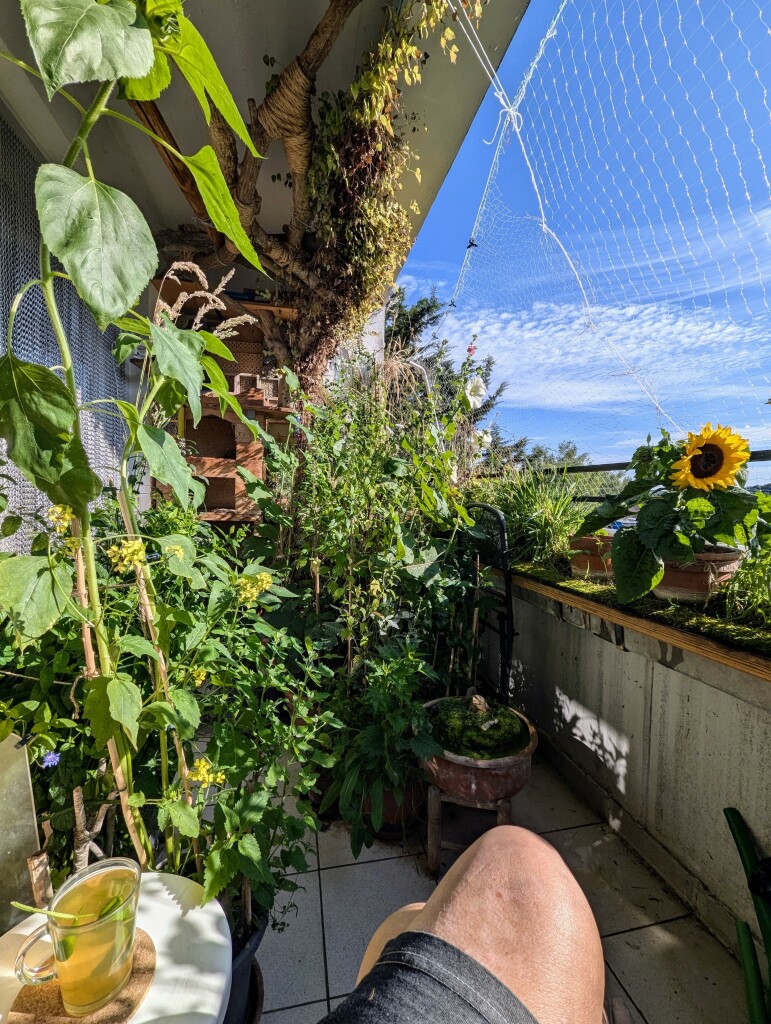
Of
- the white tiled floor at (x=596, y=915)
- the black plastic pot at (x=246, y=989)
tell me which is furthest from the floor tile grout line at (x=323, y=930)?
the black plastic pot at (x=246, y=989)

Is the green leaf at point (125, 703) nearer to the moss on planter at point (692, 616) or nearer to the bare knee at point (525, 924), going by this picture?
the bare knee at point (525, 924)

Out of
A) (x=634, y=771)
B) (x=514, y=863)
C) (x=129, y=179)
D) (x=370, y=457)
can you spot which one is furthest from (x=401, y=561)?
(x=129, y=179)

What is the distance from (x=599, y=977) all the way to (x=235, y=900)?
71 cm

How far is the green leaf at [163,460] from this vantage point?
540 millimetres

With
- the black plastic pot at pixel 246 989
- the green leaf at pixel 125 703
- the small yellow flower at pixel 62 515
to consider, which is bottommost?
the black plastic pot at pixel 246 989

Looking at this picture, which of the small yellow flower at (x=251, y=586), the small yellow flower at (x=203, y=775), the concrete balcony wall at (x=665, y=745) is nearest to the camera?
the small yellow flower at (x=203, y=775)

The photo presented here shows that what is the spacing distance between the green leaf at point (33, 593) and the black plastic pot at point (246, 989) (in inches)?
32.3

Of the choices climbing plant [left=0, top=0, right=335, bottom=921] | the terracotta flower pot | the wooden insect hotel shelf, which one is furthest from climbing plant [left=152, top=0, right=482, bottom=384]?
the terracotta flower pot

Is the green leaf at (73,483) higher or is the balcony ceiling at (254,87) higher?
the balcony ceiling at (254,87)

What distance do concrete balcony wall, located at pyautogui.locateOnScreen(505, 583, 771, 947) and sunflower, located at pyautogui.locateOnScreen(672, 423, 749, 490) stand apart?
472 mm

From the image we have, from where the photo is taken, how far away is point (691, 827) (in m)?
1.33

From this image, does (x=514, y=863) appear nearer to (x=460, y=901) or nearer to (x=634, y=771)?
(x=460, y=901)

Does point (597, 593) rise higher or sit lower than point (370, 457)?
lower

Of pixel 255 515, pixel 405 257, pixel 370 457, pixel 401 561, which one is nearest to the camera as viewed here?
pixel 401 561
